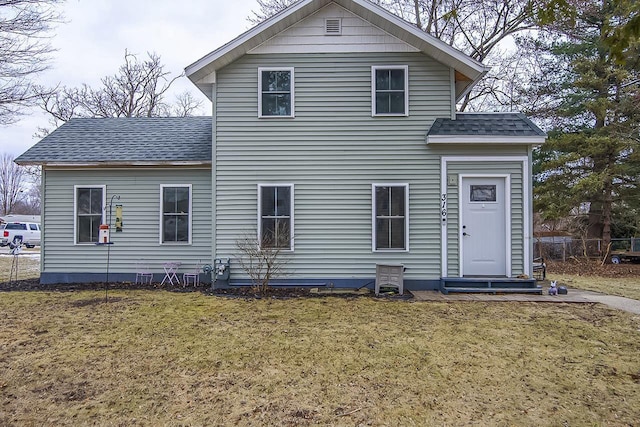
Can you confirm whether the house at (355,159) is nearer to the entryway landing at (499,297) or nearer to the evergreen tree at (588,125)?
the entryway landing at (499,297)

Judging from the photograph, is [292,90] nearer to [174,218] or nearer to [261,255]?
[261,255]

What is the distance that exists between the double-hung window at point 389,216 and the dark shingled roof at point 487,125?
1.40 meters

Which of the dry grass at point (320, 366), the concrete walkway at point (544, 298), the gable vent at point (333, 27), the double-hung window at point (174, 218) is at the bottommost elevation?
the dry grass at point (320, 366)

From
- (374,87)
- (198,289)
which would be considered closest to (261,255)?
(198,289)

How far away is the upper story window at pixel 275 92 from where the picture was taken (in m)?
7.94

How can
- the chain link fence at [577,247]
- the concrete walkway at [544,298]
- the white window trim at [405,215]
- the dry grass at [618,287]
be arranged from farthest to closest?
the chain link fence at [577,247], the dry grass at [618,287], the white window trim at [405,215], the concrete walkway at [544,298]

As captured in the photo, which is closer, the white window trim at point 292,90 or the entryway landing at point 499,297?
the entryway landing at point 499,297

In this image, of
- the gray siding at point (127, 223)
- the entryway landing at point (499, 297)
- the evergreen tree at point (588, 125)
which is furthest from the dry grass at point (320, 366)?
the evergreen tree at point (588, 125)

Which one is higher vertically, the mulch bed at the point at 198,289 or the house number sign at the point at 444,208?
the house number sign at the point at 444,208

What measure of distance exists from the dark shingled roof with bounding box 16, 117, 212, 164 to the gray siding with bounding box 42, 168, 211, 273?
352 millimetres

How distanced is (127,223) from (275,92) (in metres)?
4.70

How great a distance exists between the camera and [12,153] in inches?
2090

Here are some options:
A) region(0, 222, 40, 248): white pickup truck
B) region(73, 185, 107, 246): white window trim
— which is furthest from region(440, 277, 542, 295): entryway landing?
region(0, 222, 40, 248): white pickup truck

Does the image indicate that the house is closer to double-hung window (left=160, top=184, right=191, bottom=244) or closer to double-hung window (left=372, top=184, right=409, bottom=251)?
double-hung window (left=372, top=184, right=409, bottom=251)
